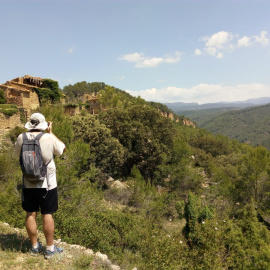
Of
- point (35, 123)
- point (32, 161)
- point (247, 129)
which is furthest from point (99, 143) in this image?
point (247, 129)

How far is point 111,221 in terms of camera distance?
7.48m

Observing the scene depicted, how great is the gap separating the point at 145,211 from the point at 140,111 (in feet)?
38.9

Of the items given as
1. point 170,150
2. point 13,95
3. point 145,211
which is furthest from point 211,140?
point 13,95

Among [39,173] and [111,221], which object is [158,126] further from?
[39,173]

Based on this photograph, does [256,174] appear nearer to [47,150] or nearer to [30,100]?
[47,150]

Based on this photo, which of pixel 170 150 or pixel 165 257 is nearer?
pixel 165 257

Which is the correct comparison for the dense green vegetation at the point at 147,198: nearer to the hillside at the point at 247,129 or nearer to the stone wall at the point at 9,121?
the stone wall at the point at 9,121

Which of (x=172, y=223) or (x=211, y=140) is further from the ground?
(x=211, y=140)

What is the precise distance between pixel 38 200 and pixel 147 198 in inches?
503

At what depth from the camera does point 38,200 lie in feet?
8.98

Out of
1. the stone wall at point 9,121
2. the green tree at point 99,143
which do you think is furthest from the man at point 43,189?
the stone wall at point 9,121

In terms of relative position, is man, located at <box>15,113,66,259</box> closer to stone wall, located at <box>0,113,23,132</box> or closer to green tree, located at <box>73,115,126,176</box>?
green tree, located at <box>73,115,126,176</box>

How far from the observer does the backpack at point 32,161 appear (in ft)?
8.31

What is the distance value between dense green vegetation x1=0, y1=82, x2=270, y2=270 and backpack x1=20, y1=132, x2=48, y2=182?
340 cm
